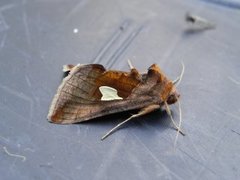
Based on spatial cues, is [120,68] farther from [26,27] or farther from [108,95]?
[26,27]

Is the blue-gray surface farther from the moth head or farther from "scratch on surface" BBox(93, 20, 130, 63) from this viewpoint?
the moth head

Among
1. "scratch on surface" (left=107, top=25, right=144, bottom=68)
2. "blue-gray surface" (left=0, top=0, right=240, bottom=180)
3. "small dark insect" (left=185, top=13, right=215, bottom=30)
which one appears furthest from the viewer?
"small dark insect" (left=185, top=13, right=215, bottom=30)

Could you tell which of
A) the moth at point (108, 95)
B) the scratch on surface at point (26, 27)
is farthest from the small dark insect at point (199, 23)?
the scratch on surface at point (26, 27)

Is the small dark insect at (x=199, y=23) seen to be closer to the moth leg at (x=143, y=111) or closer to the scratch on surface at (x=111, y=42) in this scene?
the scratch on surface at (x=111, y=42)

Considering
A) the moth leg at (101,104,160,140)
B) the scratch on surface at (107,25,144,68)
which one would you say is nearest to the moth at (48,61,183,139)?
the moth leg at (101,104,160,140)

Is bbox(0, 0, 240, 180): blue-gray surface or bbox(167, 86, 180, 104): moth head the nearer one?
bbox(0, 0, 240, 180): blue-gray surface

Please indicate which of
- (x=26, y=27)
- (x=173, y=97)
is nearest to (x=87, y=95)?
(x=173, y=97)

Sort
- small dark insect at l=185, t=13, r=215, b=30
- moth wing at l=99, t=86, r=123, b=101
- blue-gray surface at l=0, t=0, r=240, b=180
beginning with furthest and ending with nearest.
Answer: small dark insect at l=185, t=13, r=215, b=30 < moth wing at l=99, t=86, r=123, b=101 < blue-gray surface at l=0, t=0, r=240, b=180
